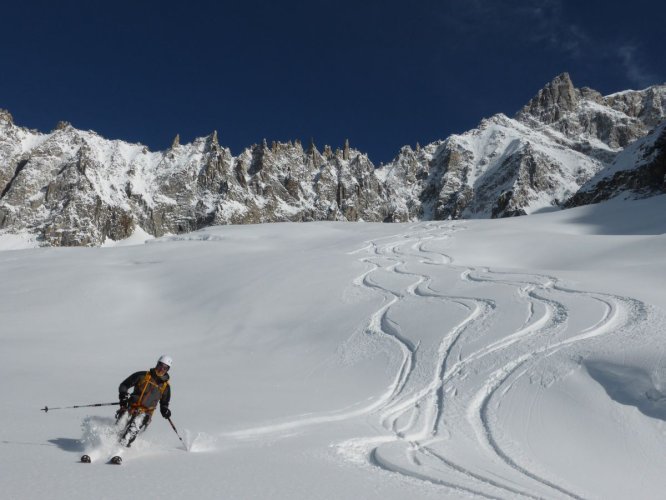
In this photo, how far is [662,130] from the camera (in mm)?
110438

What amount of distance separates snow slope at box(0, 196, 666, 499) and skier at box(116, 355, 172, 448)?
0.31 m

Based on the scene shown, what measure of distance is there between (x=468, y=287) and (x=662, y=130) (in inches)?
4599

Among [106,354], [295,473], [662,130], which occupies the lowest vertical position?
[106,354]

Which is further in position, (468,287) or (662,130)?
(662,130)

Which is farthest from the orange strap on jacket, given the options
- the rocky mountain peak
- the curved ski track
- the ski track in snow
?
the rocky mountain peak

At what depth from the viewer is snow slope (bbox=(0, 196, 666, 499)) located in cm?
643

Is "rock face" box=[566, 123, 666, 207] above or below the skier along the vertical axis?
above

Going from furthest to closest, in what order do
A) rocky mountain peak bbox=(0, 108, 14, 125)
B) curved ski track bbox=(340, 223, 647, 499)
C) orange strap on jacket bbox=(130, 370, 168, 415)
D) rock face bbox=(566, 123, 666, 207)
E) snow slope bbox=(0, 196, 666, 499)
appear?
rocky mountain peak bbox=(0, 108, 14, 125) → rock face bbox=(566, 123, 666, 207) → orange strap on jacket bbox=(130, 370, 168, 415) → curved ski track bbox=(340, 223, 647, 499) → snow slope bbox=(0, 196, 666, 499)

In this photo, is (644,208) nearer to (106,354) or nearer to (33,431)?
(106,354)

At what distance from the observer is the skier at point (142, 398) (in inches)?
279

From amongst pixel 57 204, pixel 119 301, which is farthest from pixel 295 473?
pixel 57 204

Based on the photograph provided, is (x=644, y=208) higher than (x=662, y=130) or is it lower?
lower

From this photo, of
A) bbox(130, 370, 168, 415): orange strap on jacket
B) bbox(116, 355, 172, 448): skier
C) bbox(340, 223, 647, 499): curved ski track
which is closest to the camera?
bbox(340, 223, 647, 499): curved ski track

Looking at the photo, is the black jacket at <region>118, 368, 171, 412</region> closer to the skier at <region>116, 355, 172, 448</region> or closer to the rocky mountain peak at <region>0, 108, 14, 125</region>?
the skier at <region>116, 355, 172, 448</region>
